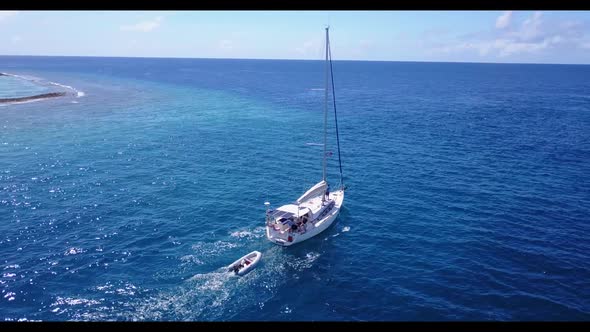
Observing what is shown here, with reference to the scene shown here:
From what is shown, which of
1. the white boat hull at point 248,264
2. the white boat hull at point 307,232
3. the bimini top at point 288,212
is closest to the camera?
the white boat hull at point 248,264

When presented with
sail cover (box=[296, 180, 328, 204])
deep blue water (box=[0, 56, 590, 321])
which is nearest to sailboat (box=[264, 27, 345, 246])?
sail cover (box=[296, 180, 328, 204])

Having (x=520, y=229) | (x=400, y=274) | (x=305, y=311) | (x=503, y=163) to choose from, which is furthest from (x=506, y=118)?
(x=305, y=311)

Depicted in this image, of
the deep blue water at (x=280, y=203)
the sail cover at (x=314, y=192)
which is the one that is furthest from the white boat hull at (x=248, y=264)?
the sail cover at (x=314, y=192)

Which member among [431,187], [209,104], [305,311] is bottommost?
[305,311]

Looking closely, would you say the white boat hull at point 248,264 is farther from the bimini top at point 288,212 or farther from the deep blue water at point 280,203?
the bimini top at point 288,212

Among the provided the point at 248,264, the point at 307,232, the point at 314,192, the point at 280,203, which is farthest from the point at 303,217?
the point at 248,264

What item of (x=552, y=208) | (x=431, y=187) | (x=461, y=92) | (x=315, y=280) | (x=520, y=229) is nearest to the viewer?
(x=315, y=280)

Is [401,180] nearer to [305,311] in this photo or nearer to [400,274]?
[400,274]
